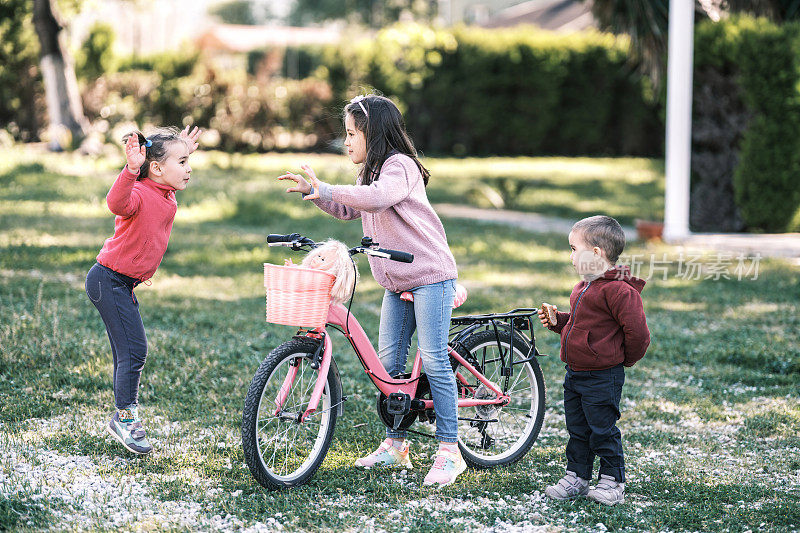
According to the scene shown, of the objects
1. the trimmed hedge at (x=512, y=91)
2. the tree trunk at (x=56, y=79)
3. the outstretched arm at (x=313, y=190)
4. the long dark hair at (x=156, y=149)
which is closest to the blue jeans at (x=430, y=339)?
the outstretched arm at (x=313, y=190)

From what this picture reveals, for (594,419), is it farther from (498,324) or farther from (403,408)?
(403,408)

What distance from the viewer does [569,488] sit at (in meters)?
4.04

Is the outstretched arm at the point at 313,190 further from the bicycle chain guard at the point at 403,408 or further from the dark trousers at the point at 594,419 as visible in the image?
the dark trousers at the point at 594,419

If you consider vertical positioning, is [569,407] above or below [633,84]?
below

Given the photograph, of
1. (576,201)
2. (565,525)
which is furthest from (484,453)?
(576,201)

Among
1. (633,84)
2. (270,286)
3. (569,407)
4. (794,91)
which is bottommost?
(569,407)

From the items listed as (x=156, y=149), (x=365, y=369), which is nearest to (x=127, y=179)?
(x=156, y=149)

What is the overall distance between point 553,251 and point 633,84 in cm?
1451

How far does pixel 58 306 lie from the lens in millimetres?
7035

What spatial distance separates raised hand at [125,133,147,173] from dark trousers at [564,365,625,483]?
2.18m

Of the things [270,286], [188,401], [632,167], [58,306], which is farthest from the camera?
[632,167]

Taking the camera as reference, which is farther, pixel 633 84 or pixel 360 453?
pixel 633 84

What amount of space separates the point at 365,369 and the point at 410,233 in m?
0.68

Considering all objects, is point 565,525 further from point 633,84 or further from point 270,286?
point 633,84
